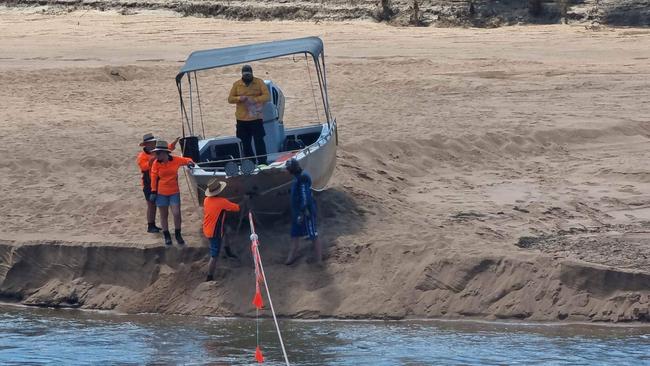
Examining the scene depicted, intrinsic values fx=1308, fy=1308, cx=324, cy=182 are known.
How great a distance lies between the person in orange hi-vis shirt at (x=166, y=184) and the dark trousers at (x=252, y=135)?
102cm

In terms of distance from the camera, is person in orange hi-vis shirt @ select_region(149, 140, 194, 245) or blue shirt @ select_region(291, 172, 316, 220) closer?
blue shirt @ select_region(291, 172, 316, 220)

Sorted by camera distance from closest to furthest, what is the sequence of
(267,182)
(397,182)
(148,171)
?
(267,182)
(148,171)
(397,182)

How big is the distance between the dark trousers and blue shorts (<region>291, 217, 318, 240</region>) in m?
1.49

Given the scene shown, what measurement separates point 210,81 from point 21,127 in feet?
14.5

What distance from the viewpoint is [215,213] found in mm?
12969

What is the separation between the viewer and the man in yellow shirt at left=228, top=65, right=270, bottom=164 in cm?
1434

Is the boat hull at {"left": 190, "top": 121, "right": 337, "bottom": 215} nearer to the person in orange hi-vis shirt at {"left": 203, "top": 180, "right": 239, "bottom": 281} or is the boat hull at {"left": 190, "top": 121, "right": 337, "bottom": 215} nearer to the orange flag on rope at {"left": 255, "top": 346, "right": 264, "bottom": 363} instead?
the person in orange hi-vis shirt at {"left": 203, "top": 180, "right": 239, "bottom": 281}

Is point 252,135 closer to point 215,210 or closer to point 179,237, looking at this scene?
point 179,237

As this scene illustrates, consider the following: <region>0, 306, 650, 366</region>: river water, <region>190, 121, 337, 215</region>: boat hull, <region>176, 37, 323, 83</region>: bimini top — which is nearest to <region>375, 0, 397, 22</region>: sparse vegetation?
<region>176, 37, 323, 83</region>: bimini top

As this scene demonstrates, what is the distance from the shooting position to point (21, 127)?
18344 millimetres

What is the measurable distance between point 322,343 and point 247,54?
3.86 metres

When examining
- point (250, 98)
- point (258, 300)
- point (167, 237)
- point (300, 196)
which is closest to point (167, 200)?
point (167, 237)

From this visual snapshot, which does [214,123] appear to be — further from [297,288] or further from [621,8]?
[621,8]

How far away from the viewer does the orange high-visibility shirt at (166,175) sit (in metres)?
13.4
